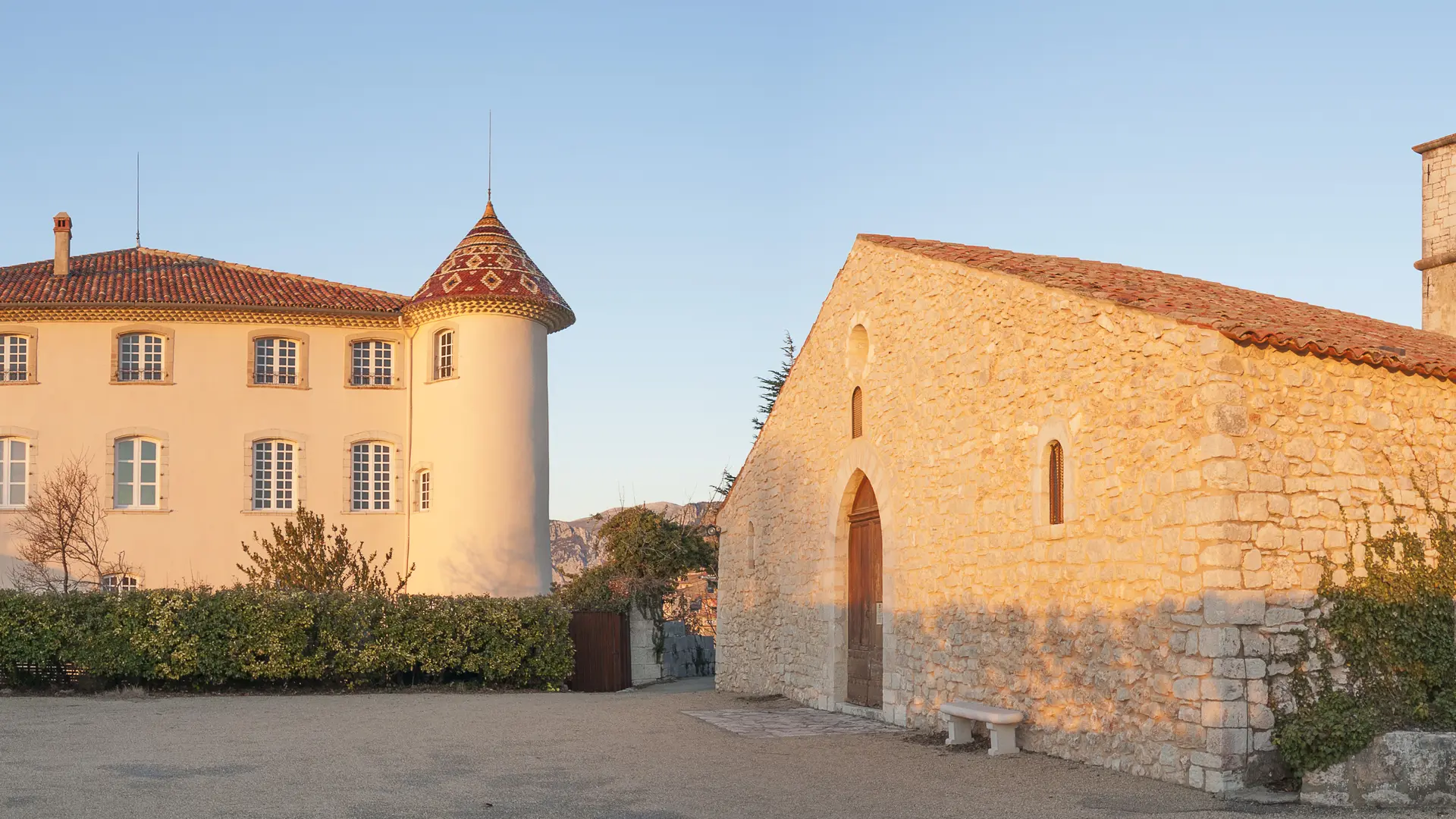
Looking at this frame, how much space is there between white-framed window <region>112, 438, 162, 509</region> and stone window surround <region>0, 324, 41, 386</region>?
2.18 metres

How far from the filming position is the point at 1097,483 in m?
10.2

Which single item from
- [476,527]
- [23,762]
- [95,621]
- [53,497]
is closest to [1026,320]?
[23,762]

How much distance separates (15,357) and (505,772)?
21.3 meters

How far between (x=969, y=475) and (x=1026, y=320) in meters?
1.71

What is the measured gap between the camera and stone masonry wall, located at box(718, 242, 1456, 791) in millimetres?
8961

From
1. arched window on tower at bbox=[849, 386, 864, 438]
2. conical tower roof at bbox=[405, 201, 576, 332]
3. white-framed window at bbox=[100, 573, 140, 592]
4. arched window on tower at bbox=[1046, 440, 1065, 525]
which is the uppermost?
conical tower roof at bbox=[405, 201, 576, 332]

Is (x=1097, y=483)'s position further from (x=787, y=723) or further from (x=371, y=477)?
(x=371, y=477)

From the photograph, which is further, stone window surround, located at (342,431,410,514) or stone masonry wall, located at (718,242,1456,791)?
stone window surround, located at (342,431,410,514)

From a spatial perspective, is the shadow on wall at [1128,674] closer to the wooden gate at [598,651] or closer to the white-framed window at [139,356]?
the wooden gate at [598,651]

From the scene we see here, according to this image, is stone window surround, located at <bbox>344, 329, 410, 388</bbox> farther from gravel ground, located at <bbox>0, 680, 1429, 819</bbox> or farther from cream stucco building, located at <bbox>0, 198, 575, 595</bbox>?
gravel ground, located at <bbox>0, 680, 1429, 819</bbox>

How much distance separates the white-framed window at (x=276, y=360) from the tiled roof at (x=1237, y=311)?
17.2 metres

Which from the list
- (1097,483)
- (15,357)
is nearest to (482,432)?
(15,357)

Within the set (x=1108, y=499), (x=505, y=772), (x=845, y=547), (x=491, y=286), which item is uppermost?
(x=491, y=286)

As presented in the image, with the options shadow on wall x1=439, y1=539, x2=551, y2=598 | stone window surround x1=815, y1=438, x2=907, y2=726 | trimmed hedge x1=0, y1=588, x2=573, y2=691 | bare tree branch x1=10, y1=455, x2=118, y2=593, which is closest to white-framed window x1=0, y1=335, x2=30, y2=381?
bare tree branch x1=10, y1=455, x2=118, y2=593
